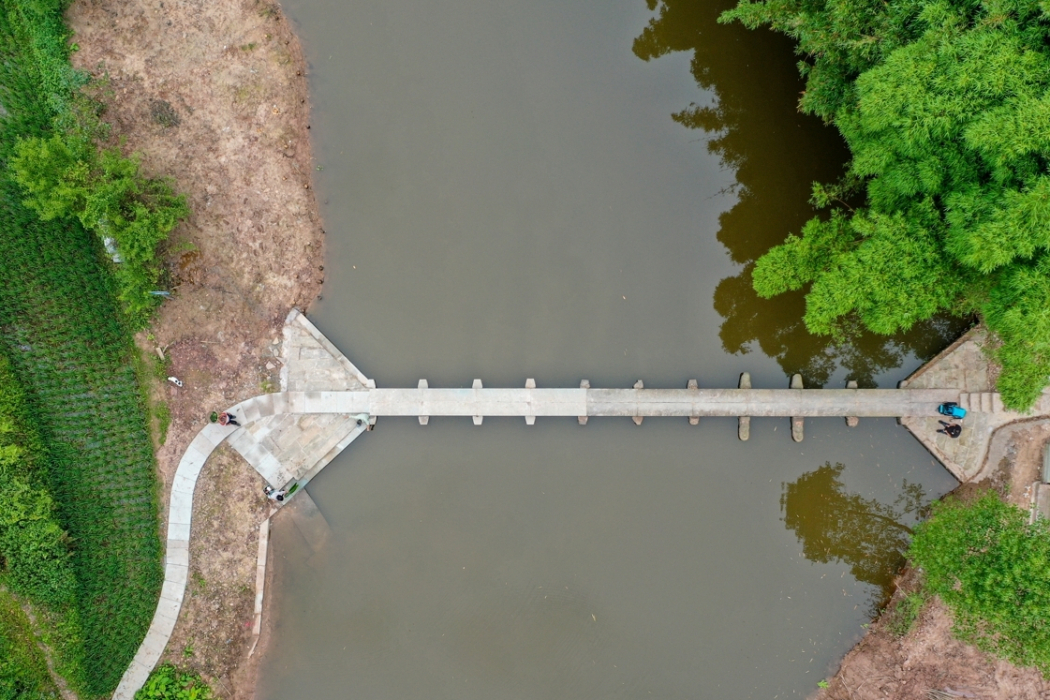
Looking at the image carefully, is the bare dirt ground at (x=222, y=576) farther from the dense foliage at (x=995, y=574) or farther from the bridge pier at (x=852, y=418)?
the dense foliage at (x=995, y=574)

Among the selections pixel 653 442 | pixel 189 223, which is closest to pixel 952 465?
pixel 653 442

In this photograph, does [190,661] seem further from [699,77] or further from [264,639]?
[699,77]

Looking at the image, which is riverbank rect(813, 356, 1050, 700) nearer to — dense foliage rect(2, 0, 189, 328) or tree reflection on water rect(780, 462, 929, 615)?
tree reflection on water rect(780, 462, 929, 615)

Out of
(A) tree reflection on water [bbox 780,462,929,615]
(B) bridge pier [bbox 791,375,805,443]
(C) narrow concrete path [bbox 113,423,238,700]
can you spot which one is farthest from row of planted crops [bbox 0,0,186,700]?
(A) tree reflection on water [bbox 780,462,929,615]

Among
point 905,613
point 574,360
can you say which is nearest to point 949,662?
point 905,613

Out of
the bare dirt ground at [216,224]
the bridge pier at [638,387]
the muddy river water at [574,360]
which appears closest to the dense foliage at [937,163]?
the muddy river water at [574,360]

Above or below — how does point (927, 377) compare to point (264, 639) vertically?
below
